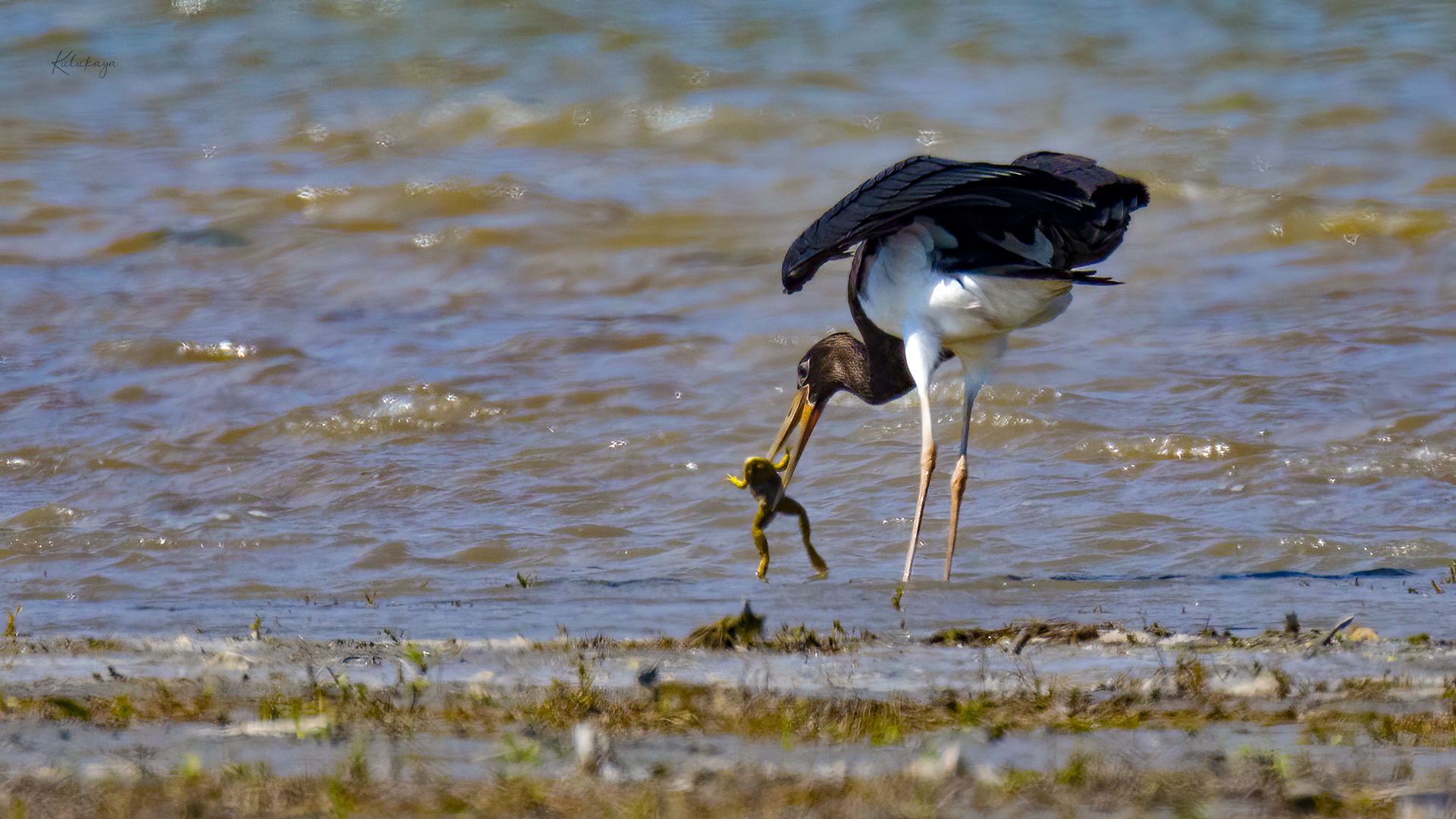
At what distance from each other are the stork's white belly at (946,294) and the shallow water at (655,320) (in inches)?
38.1

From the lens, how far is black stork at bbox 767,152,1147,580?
5.02 meters

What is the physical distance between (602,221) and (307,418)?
18.0 ft

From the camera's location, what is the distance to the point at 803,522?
5.63 m

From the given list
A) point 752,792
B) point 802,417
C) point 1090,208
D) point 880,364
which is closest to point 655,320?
point 802,417

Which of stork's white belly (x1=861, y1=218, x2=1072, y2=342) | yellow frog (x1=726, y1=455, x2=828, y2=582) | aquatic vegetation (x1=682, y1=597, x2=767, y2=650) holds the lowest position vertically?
yellow frog (x1=726, y1=455, x2=828, y2=582)

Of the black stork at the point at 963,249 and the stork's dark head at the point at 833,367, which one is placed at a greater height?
the black stork at the point at 963,249

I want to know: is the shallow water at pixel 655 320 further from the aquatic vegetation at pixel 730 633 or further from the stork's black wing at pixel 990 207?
the stork's black wing at pixel 990 207

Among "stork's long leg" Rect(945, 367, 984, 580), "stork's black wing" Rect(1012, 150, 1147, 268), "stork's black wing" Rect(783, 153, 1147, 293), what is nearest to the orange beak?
"stork's long leg" Rect(945, 367, 984, 580)

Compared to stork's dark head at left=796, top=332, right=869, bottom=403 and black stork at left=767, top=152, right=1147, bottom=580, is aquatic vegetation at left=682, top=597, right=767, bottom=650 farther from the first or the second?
stork's dark head at left=796, top=332, right=869, bottom=403

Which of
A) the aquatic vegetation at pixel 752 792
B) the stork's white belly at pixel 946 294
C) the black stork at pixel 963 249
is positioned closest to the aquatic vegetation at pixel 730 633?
the aquatic vegetation at pixel 752 792

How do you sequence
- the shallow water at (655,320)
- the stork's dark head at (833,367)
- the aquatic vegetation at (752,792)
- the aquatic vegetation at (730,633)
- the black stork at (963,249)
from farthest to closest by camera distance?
the stork's dark head at (833,367)
the shallow water at (655,320)
the black stork at (963,249)
the aquatic vegetation at (730,633)
the aquatic vegetation at (752,792)

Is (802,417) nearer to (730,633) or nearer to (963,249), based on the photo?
(963,249)

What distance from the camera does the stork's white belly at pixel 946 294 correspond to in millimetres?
5516

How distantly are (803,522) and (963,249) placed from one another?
117 cm
